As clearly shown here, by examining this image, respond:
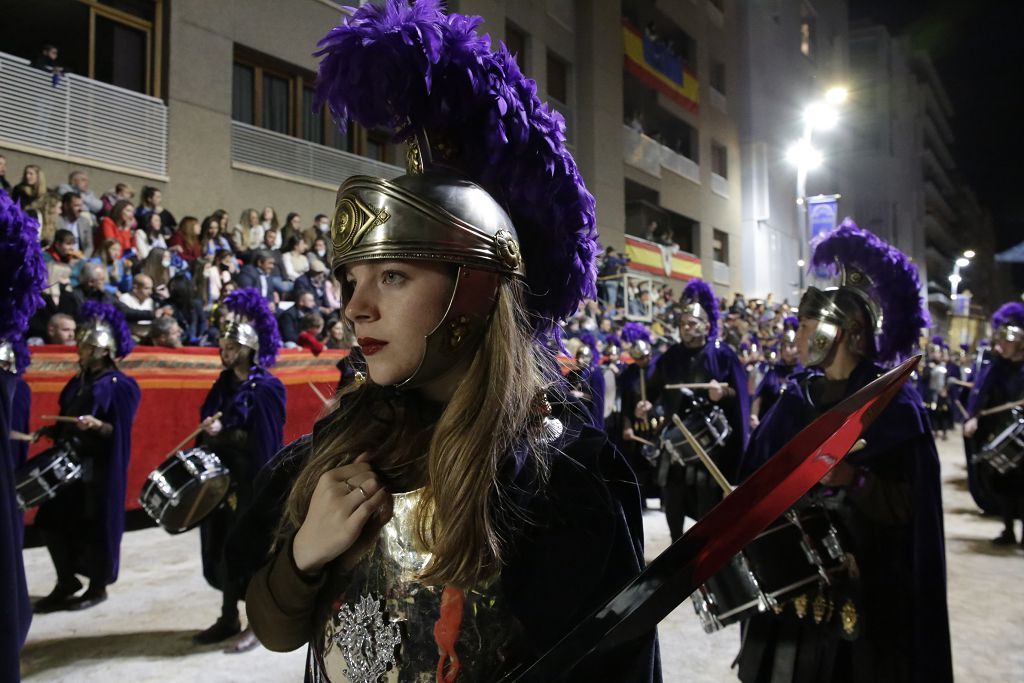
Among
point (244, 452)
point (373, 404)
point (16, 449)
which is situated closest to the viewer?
point (373, 404)

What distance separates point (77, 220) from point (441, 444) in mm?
7732

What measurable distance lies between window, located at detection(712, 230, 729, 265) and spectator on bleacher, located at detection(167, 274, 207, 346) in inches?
842

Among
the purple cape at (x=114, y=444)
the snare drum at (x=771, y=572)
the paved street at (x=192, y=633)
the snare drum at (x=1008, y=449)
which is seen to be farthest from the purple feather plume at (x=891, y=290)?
the purple cape at (x=114, y=444)

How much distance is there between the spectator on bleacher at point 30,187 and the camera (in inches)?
277

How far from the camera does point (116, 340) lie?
5191 mm

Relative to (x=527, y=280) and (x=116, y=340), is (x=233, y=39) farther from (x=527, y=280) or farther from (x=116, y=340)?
(x=527, y=280)

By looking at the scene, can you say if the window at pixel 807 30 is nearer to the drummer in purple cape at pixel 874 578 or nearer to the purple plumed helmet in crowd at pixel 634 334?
the purple plumed helmet in crowd at pixel 634 334

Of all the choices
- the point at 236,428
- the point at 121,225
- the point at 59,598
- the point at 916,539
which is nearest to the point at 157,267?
the point at 121,225

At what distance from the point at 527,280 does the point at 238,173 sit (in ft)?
32.3

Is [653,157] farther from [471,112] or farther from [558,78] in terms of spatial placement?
[471,112]

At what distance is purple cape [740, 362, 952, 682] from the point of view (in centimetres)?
277

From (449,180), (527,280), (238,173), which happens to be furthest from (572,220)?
(238,173)

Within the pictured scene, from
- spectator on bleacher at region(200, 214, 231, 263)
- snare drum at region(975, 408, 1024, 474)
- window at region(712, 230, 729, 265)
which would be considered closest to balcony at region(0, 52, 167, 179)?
spectator on bleacher at region(200, 214, 231, 263)

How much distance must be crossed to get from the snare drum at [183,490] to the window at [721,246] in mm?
24107
